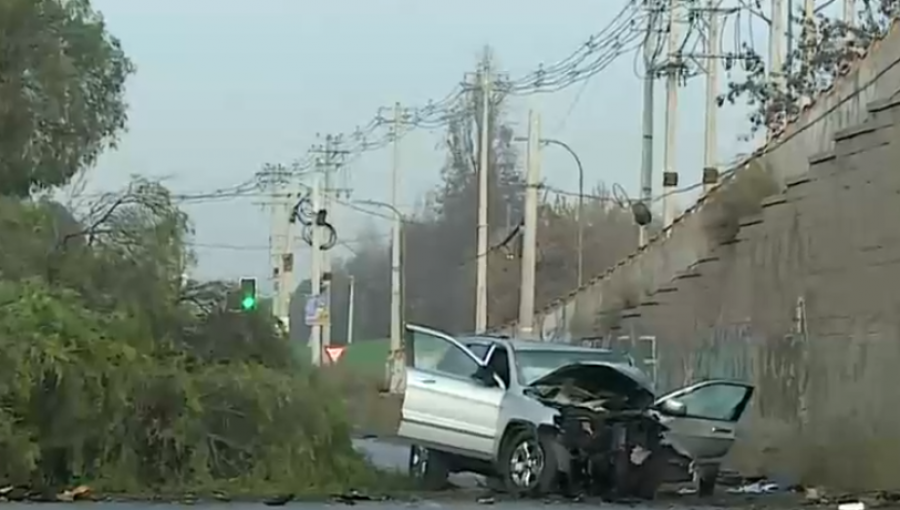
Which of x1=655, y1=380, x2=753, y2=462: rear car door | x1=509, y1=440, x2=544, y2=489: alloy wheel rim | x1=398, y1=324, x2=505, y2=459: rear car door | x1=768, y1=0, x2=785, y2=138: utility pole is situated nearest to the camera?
x1=509, y1=440, x2=544, y2=489: alloy wheel rim

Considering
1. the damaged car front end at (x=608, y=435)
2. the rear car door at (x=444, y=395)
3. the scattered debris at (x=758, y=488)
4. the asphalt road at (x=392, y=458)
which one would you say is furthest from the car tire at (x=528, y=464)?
the scattered debris at (x=758, y=488)

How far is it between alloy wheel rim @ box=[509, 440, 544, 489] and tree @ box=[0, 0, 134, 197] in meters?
13.5

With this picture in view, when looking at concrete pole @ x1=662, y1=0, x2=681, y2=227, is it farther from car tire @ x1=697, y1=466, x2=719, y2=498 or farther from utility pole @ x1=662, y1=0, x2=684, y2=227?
car tire @ x1=697, y1=466, x2=719, y2=498

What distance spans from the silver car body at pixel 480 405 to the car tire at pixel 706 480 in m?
0.15

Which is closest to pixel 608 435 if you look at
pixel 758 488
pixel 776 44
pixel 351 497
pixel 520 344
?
pixel 520 344

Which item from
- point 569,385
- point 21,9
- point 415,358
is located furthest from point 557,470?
point 21,9

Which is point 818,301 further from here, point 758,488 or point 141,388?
point 141,388

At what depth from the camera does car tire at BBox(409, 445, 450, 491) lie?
816 inches

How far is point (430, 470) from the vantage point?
68.6 feet

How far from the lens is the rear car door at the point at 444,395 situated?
1980 cm

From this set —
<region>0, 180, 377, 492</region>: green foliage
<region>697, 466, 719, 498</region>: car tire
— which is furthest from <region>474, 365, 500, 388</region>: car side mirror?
<region>697, 466, 719, 498</region>: car tire

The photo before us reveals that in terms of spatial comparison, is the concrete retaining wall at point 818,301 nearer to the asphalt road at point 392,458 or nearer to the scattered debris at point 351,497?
the asphalt road at point 392,458

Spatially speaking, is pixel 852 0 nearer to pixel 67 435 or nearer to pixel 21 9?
pixel 21 9

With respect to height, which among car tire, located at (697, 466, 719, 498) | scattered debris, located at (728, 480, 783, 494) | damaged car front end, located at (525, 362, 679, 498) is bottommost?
scattered debris, located at (728, 480, 783, 494)
